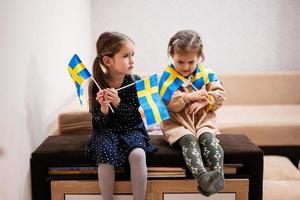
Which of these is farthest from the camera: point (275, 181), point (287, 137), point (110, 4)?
point (110, 4)

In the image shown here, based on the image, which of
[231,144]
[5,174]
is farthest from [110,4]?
[5,174]

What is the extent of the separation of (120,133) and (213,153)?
0.43m

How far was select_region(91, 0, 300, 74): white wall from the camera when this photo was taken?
145 inches

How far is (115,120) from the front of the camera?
1.90 meters

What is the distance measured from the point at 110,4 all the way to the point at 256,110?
1.57m

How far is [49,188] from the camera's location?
1.88 meters

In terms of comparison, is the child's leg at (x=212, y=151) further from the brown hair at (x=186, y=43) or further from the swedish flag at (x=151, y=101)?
the brown hair at (x=186, y=43)

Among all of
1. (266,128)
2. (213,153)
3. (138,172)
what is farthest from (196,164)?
(266,128)

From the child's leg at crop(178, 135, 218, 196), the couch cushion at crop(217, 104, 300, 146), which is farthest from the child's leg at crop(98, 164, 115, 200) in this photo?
the couch cushion at crop(217, 104, 300, 146)

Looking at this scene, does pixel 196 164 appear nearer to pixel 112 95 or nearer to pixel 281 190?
→ pixel 112 95

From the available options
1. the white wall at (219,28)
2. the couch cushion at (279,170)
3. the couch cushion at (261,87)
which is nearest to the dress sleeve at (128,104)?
the couch cushion at (279,170)

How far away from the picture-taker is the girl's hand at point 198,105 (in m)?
1.94

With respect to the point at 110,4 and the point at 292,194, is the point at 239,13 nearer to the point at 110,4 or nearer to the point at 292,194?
the point at 110,4

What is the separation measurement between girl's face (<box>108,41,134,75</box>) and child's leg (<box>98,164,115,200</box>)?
434mm
